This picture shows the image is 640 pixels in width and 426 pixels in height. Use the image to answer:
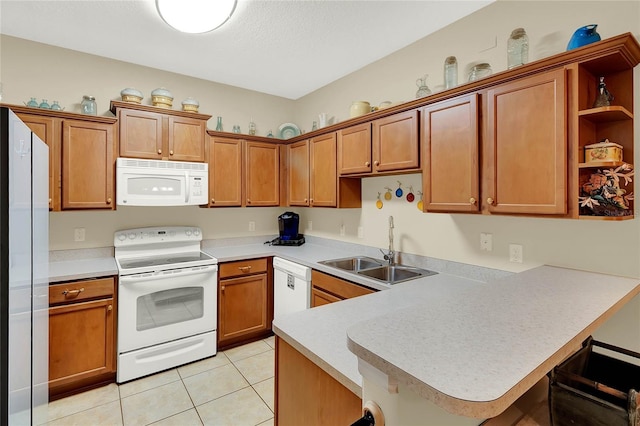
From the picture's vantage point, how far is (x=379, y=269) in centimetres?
267

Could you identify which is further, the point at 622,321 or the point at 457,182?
the point at 457,182

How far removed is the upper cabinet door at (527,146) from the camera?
154cm

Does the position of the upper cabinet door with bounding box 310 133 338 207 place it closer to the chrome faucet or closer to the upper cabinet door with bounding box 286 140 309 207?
the upper cabinet door with bounding box 286 140 309 207

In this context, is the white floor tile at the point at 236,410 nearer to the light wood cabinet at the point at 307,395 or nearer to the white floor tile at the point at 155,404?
the white floor tile at the point at 155,404

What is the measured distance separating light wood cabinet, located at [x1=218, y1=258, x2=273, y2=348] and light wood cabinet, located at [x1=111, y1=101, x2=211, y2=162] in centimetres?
115

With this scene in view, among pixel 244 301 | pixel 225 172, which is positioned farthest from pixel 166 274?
pixel 225 172

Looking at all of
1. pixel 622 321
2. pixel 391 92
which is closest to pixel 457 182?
pixel 622 321

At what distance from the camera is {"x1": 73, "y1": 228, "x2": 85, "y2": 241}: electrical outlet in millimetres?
2814

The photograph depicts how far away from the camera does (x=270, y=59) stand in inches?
117

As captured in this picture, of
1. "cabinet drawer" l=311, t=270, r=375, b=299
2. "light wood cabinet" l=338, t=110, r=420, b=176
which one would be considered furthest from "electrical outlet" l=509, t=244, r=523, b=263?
"cabinet drawer" l=311, t=270, r=375, b=299

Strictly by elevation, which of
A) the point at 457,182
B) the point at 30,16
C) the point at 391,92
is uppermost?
the point at 30,16

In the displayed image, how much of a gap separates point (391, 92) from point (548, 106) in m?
1.46

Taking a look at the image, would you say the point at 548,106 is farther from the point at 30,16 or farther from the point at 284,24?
the point at 30,16

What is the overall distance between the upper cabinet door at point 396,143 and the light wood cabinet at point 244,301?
5.12ft
